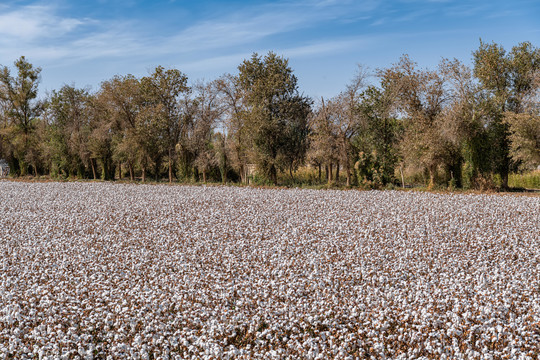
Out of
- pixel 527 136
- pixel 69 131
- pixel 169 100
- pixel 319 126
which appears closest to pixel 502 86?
pixel 527 136

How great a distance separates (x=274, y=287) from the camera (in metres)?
8.12

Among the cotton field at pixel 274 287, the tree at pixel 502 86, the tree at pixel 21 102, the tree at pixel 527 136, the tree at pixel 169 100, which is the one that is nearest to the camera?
the cotton field at pixel 274 287

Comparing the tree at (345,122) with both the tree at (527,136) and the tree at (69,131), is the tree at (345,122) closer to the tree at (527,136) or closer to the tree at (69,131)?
the tree at (527,136)

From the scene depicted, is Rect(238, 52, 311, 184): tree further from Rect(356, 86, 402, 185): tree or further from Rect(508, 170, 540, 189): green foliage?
Rect(508, 170, 540, 189): green foliage

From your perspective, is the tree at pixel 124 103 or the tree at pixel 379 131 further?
the tree at pixel 124 103

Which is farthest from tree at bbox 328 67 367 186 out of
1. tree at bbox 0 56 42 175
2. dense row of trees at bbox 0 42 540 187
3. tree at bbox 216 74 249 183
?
tree at bbox 0 56 42 175

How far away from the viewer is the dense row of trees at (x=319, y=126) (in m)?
27.0

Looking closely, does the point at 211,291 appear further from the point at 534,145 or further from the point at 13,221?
the point at 534,145

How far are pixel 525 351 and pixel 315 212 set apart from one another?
34.4 feet

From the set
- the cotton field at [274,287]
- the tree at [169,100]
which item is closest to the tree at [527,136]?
the cotton field at [274,287]

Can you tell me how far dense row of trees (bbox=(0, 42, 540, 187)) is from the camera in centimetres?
2698

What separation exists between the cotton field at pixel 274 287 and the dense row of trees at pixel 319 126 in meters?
12.6

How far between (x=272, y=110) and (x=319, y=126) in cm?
572

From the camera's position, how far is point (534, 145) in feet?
80.9
